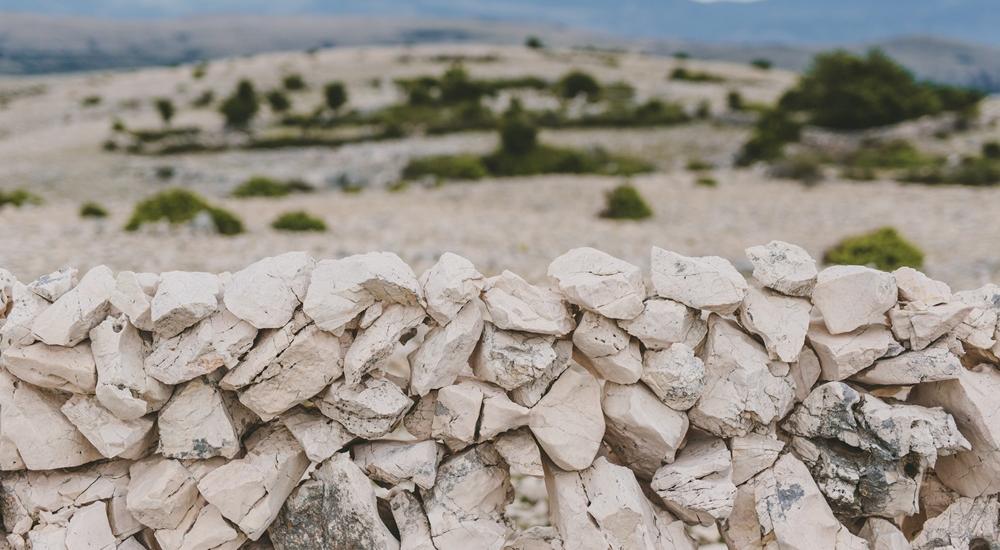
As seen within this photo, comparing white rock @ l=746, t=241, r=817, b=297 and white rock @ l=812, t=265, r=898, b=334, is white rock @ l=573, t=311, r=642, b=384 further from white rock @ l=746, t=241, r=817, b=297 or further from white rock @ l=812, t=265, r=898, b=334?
white rock @ l=812, t=265, r=898, b=334

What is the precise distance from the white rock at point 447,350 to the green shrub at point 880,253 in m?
9.53

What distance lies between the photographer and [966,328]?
409cm

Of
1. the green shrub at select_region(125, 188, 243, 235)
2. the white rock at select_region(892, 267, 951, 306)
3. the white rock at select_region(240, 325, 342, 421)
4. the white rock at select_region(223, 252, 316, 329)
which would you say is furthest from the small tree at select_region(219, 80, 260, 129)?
the white rock at select_region(892, 267, 951, 306)

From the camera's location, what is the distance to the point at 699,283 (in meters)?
3.95

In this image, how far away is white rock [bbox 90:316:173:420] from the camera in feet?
11.7

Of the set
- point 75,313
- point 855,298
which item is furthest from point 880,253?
point 75,313

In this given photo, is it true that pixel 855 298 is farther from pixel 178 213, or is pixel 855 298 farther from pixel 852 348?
pixel 178 213

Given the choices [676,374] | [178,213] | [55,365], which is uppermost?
[55,365]

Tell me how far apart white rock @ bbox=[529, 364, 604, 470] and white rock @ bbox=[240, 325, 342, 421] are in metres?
1.27

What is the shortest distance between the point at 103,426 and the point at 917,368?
15.8ft

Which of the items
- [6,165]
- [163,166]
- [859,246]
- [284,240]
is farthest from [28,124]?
[859,246]

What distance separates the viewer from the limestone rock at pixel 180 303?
3.54 metres

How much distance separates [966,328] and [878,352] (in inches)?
27.4

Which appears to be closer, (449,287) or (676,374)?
(449,287)
